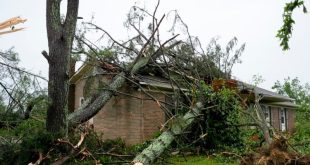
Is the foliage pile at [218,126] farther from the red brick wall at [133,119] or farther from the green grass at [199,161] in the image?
the red brick wall at [133,119]

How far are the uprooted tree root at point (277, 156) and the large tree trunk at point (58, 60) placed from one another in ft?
13.7

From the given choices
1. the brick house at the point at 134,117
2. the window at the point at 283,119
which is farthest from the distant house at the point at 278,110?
the brick house at the point at 134,117

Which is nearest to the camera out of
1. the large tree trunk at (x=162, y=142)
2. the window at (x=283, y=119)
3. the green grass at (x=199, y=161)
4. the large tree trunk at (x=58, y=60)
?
the large tree trunk at (x=162, y=142)

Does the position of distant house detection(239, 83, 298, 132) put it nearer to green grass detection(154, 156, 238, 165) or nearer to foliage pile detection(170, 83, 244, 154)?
foliage pile detection(170, 83, 244, 154)

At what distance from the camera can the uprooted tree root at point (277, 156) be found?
6828 millimetres

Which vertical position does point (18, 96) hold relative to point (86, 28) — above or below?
below

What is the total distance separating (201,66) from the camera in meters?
14.2

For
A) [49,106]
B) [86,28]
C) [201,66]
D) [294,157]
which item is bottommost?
[294,157]

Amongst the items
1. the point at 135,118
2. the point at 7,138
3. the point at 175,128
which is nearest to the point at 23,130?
the point at 7,138

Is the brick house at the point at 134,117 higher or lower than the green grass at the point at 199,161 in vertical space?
higher

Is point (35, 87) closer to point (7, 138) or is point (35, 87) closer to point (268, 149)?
point (7, 138)

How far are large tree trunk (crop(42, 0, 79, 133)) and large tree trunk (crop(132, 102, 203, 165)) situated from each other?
189 cm

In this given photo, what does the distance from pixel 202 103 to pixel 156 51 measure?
2.25m

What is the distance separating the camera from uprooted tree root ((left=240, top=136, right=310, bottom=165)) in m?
6.83
